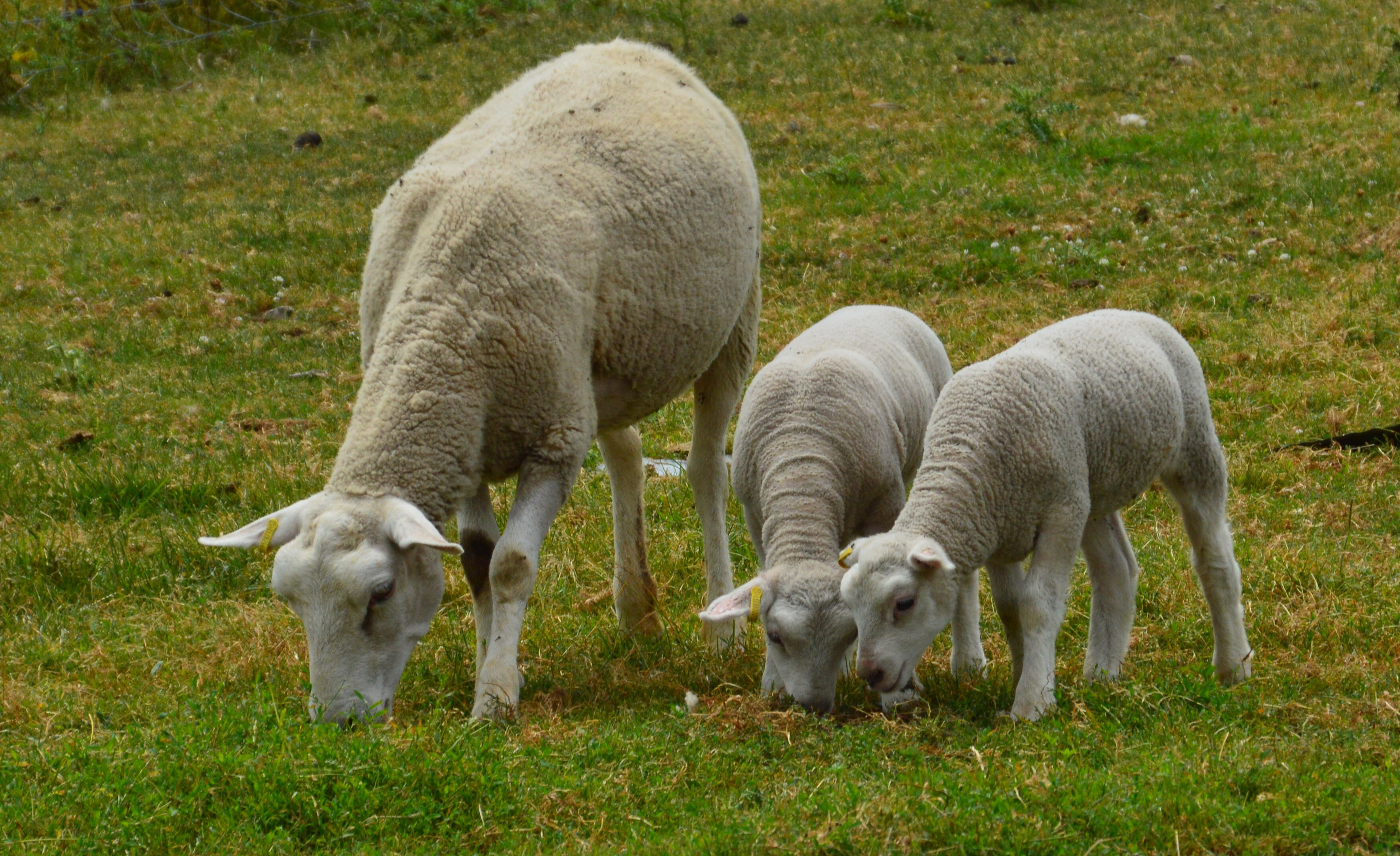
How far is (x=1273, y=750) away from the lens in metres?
3.96

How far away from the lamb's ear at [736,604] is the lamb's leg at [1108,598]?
1248 millimetres

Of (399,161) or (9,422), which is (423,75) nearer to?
(399,161)

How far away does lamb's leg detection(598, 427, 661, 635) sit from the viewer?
19.9 feet

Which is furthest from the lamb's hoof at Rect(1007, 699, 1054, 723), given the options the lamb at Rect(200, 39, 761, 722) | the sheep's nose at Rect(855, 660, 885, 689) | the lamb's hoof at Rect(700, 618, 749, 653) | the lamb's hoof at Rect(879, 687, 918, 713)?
the lamb at Rect(200, 39, 761, 722)

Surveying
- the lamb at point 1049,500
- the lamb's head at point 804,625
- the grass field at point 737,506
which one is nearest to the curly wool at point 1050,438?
the lamb at point 1049,500

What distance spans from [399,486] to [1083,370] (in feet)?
7.60

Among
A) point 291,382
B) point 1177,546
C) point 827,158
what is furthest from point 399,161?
point 1177,546

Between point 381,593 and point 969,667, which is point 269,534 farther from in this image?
point 969,667

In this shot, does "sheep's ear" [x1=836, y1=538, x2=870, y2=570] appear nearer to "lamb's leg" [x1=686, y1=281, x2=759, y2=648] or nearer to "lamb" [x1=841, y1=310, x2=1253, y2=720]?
"lamb" [x1=841, y1=310, x2=1253, y2=720]

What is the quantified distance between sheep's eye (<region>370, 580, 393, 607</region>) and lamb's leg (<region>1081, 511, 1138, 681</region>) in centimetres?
242

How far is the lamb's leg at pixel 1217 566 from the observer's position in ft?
16.7

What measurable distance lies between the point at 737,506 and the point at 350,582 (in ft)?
10.9

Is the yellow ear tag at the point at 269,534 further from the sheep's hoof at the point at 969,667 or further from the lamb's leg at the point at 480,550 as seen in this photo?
the sheep's hoof at the point at 969,667

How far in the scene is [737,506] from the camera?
294 inches
